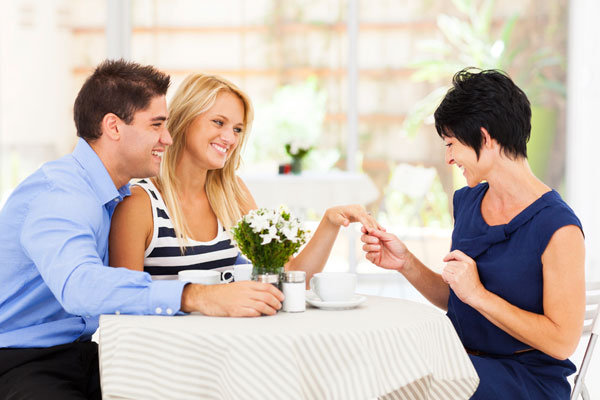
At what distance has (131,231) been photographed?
2.02 m

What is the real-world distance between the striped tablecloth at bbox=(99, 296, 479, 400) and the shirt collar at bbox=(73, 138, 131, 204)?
43 centimetres

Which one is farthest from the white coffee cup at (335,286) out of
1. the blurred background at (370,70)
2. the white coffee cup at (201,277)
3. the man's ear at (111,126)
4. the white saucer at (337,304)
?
the blurred background at (370,70)

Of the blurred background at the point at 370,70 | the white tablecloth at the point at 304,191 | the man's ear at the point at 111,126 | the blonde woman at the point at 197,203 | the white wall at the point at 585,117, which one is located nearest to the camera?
the man's ear at the point at 111,126

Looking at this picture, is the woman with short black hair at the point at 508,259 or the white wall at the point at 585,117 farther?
the white wall at the point at 585,117

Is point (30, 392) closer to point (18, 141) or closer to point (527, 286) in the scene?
point (527, 286)

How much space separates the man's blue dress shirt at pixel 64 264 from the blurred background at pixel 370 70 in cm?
449

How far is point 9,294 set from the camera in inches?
71.0

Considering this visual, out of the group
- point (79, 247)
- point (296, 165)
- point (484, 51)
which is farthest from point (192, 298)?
point (484, 51)

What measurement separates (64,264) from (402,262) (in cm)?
102

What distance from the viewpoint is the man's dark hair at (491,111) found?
74.8 inches

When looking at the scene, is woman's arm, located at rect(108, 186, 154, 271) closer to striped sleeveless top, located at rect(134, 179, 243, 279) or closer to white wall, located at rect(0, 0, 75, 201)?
striped sleeveless top, located at rect(134, 179, 243, 279)

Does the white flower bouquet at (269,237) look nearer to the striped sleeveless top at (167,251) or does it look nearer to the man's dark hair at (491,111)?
the striped sleeveless top at (167,251)

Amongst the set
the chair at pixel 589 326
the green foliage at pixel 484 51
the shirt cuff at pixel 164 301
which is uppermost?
the green foliage at pixel 484 51

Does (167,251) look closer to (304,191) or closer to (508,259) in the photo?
(508,259)
